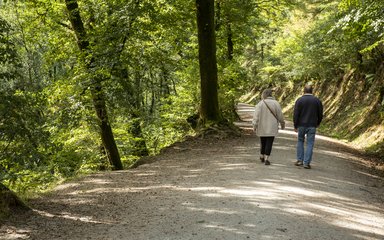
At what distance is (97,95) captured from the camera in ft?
42.0

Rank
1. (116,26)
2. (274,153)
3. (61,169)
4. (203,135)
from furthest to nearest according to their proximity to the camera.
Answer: (61,169)
(203,135)
(116,26)
(274,153)

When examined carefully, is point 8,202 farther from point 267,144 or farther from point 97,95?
point 97,95

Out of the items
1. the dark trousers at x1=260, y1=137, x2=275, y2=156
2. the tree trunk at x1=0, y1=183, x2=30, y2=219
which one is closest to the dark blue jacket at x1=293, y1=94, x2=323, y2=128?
the dark trousers at x1=260, y1=137, x2=275, y2=156

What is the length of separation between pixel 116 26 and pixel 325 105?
60.5 ft

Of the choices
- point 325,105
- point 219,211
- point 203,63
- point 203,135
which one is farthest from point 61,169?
point 325,105

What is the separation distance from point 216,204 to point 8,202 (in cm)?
337

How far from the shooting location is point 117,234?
5.26 meters

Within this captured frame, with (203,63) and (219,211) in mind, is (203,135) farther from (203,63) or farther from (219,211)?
(219,211)

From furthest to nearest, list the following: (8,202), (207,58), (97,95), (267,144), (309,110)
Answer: (207,58) → (97,95) → (267,144) → (309,110) → (8,202)

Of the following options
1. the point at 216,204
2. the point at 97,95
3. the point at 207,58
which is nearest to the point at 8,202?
the point at 216,204

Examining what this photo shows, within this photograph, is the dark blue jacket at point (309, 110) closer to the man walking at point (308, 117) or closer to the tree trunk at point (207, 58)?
the man walking at point (308, 117)

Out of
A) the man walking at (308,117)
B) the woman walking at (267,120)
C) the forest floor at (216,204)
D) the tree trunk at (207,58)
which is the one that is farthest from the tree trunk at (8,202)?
the tree trunk at (207,58)

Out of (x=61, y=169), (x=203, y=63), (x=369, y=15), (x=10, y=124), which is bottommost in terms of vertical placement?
(x=61, y=169)

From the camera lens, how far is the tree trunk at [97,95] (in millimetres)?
12641
